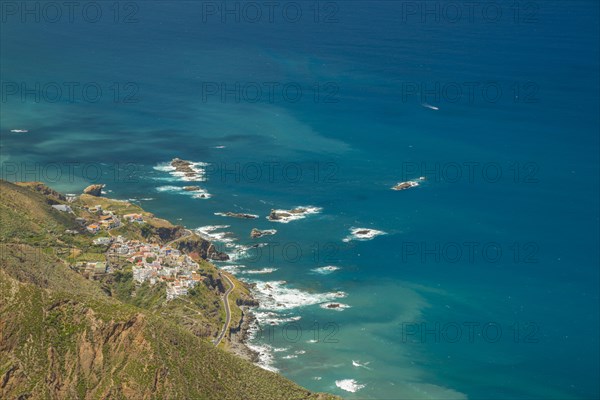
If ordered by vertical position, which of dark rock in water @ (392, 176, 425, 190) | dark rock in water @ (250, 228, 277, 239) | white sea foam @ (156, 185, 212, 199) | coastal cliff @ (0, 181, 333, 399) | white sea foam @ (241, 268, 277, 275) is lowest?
white sea foam @ (241, 268, 277, 275)

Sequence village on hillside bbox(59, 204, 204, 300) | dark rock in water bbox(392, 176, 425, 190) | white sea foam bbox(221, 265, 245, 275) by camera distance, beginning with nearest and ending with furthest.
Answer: village on hillside bbox(59, 204, 204, 300)
white sea foam bbox(221, 265, 245, 275)
dark rock in water bbox(392, 176, 425, 190)

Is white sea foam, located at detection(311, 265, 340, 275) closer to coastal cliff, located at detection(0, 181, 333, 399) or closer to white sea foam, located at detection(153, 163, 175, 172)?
coastal cliff, located at detection(0, 181, 333, 399)

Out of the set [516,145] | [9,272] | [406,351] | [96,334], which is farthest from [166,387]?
[516,145]

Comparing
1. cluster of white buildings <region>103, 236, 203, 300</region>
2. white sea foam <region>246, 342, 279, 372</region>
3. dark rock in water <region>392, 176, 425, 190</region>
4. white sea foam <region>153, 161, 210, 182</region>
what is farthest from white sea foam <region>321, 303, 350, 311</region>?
white sea foam <region>153, 161, 210, 182</region>

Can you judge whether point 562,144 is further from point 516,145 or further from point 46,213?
point 46,213

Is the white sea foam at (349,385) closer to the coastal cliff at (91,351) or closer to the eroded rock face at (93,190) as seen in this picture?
the coastal cliff at (91,351)

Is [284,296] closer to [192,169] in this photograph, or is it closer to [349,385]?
[349,385]

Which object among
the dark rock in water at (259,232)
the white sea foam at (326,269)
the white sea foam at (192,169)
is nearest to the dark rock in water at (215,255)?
the dark rock in water at (259,232)
